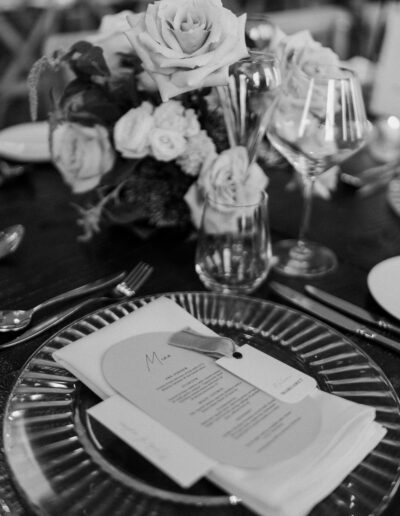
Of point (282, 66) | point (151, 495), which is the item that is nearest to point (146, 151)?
point (282, 66)

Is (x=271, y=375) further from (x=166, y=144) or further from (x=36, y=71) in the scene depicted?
(x=36, y=71)

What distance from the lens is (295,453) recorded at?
1.28 ft

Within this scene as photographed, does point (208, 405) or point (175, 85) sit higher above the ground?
point (175, 85)

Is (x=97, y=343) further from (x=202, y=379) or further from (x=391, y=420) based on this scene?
(x=391, y=420)

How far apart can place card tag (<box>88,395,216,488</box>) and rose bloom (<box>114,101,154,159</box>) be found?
0.34 m

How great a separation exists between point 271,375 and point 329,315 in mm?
172

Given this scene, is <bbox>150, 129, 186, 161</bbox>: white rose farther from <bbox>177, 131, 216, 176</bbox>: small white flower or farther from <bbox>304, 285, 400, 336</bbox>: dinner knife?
<bbox>304, 285, 400, 336</bbox>: dinner knife

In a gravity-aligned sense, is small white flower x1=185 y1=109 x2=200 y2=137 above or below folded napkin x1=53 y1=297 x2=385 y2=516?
above

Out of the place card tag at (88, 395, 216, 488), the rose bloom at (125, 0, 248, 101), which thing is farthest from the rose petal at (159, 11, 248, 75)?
the place card tag at (88, 395, 216, 488)

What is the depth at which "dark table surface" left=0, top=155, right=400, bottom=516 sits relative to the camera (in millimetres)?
661

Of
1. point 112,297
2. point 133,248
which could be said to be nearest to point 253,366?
point 112,297

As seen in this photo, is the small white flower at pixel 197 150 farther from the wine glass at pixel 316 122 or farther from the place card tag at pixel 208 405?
the place card tag at pixel 208 405

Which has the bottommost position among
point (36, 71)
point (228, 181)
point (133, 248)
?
point (133, 248)

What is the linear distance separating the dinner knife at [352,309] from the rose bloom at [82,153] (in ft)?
1.00
